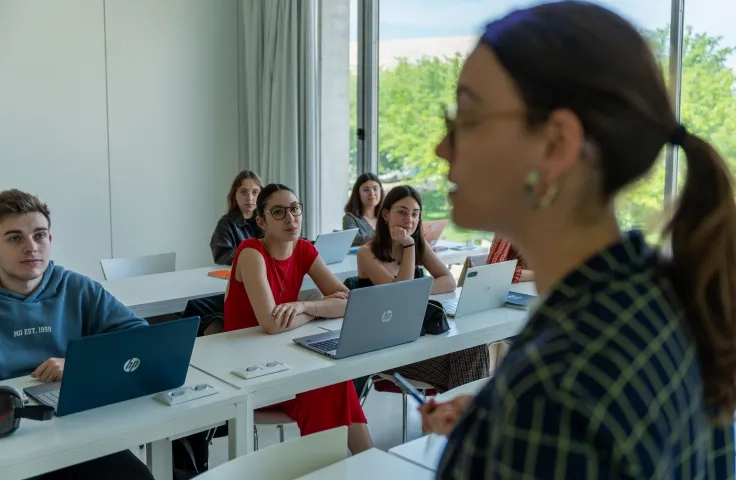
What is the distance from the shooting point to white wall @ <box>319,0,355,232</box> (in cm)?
555

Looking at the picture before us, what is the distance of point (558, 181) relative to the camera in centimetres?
61

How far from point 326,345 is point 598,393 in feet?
6.23

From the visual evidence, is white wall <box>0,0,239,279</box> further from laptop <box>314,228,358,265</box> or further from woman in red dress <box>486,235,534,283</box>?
woman in red dress <box>486,235,534,283</box>

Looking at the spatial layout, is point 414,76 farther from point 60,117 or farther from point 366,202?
point 60,117

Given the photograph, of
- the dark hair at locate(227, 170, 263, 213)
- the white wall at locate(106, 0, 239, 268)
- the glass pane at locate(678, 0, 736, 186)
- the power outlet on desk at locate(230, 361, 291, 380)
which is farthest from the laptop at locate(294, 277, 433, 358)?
the white wall at locate(106, 0, 239, 268)

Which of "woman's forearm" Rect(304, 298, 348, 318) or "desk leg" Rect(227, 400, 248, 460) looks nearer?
"desk leg" Rect(227, 400, 248, 460)

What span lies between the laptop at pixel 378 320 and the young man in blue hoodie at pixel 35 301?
0.66m

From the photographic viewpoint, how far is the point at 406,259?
3.24 metres

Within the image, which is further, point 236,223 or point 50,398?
point 236,223

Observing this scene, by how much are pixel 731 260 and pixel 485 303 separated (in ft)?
7.42

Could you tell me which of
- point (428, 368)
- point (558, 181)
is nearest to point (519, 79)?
point (558, 181)

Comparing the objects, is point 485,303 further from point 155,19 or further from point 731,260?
point 155,19

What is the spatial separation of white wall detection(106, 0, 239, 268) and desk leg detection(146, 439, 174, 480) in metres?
3.40

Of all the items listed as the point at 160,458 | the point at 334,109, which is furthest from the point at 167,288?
the point at 334,109
